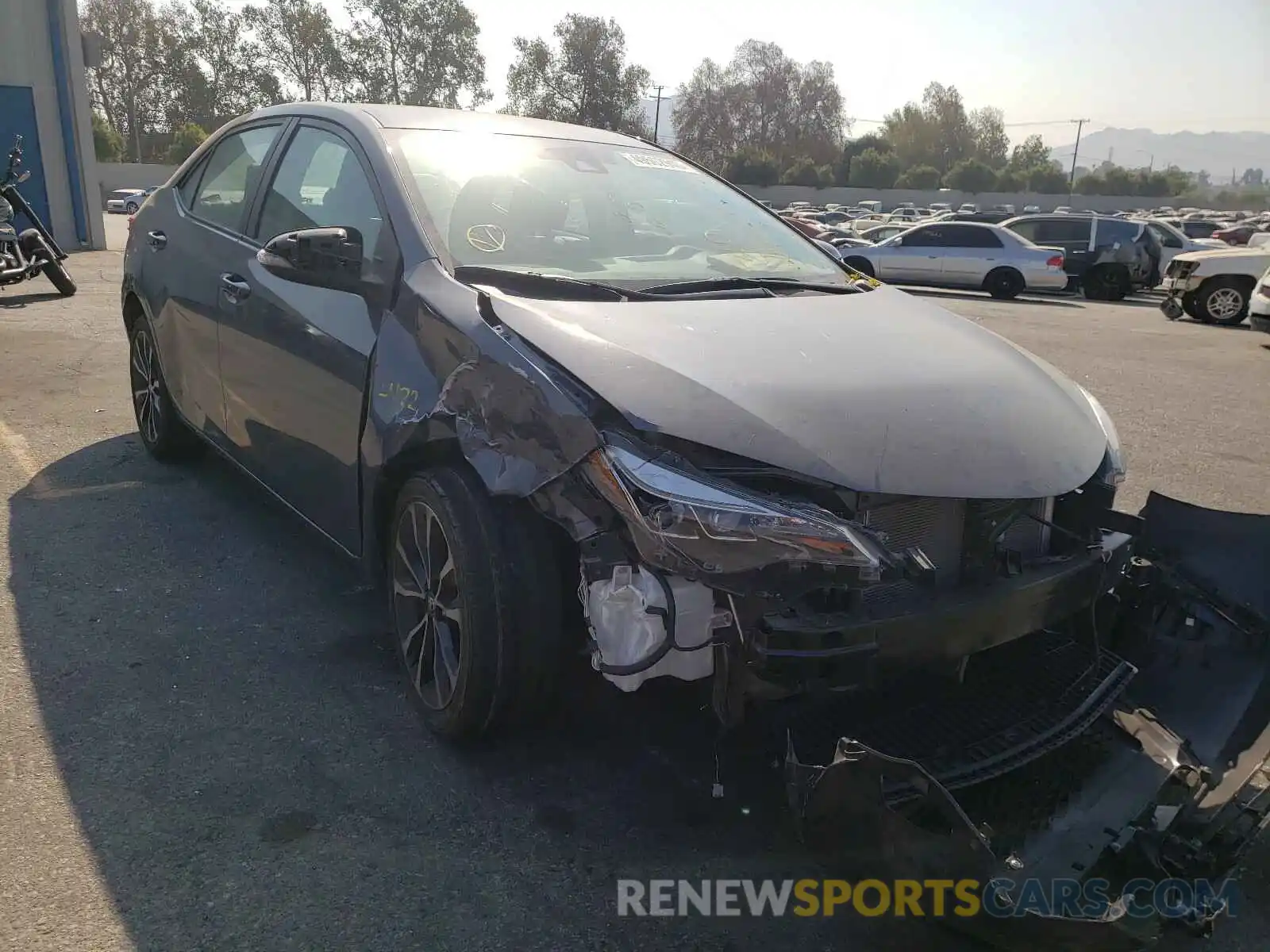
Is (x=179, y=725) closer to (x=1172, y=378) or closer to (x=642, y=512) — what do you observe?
(x=642, y=512)

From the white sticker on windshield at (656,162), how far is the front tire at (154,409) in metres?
2.52

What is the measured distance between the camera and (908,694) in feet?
7.79

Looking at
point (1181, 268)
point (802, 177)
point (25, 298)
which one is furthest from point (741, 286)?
point (802, 177)

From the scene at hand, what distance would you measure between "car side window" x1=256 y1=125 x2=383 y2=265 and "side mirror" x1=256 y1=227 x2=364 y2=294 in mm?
44

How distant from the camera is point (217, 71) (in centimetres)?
7700

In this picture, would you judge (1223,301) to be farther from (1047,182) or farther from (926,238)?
(1047,182)

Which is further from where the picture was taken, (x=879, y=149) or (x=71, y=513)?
(x=879, y=149)

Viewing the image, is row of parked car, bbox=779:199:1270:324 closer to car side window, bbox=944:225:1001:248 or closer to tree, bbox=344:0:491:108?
car side window, bbox=944:225:1001:248

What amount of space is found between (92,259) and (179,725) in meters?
16.1

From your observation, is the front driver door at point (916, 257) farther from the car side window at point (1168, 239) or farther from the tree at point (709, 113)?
the tree at point (709, 113)

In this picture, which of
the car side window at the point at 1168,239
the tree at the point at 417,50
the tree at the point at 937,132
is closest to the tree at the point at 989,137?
the tree at the point at 937,132

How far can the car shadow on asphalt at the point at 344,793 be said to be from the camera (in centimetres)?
223

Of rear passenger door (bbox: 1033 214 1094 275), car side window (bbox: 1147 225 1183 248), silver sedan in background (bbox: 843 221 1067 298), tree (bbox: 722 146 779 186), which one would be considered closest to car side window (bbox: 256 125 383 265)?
silver sedan in background (bbox: 843 221 1067 298)

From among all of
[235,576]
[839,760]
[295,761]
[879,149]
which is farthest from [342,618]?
[879,149]
